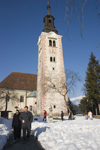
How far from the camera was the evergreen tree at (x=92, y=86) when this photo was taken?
25.3 m

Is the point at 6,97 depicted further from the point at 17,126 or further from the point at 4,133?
the point at 17,126

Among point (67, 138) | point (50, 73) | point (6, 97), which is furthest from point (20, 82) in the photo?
point (67, 138)

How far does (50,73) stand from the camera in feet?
83.6

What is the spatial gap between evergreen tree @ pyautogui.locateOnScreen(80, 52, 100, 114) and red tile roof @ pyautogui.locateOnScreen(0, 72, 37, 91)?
12.9m

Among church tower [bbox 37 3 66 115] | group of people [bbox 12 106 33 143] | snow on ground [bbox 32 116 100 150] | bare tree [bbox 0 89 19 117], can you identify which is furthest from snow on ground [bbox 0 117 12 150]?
bare tree [bbox 0 89 19 117]

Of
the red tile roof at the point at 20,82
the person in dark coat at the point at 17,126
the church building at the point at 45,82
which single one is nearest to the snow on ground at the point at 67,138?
the person in dark coat at the point at 17,126

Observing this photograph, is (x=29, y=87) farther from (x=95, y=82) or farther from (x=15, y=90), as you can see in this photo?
(x=95, y=82)

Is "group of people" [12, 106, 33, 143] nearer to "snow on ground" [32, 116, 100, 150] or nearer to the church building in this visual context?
"snow on ground" [32, 116, 100, 150]

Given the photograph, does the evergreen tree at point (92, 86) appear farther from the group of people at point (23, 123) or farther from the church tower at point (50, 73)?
the group of people at point (23, 123)

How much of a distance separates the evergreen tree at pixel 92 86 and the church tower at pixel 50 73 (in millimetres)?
6031

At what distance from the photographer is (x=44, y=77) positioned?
2478cm

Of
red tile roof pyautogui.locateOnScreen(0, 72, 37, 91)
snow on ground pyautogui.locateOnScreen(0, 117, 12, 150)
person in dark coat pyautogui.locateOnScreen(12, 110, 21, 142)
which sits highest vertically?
red tile roof pyautogui.locateOnScreen(0, 72, 37, 91)

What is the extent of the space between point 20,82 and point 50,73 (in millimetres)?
10159

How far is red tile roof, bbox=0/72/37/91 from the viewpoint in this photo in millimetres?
29397
